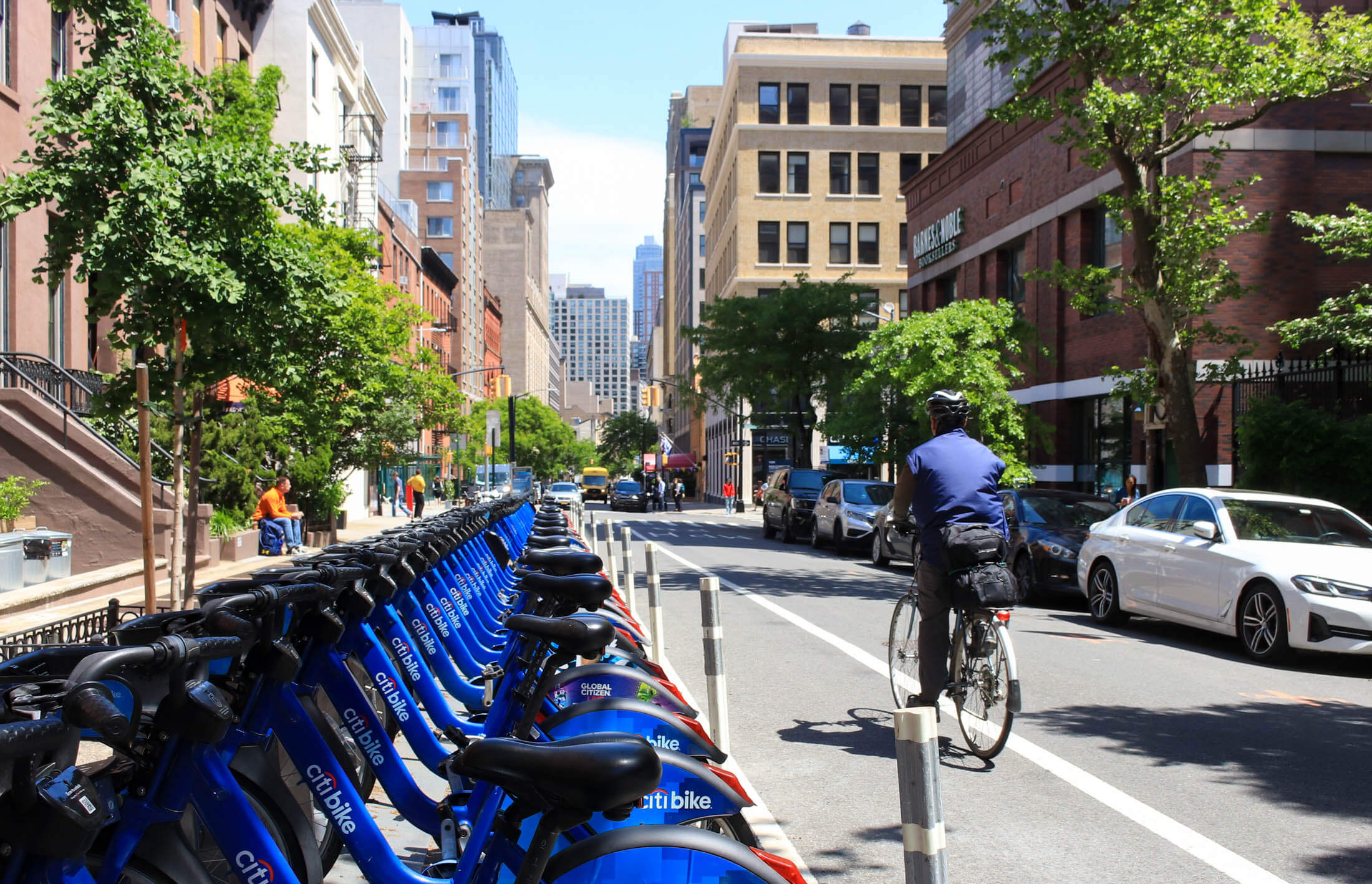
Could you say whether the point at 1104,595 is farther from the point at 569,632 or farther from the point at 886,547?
the point at 569,632

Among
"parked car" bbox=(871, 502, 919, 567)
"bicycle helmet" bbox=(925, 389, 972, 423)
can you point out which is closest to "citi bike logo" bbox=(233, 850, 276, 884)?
"bicycle helmet" bbox=(925, 389, 972, 423)

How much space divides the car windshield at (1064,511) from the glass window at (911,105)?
5071 centimetres

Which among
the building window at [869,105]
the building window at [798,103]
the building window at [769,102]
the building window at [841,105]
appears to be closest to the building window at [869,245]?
the building window at [869,105]

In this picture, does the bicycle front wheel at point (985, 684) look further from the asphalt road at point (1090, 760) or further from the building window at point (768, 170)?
the building window at point (768, 170)

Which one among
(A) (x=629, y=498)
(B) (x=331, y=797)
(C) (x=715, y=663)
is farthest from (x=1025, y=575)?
(A) (x=629, y=498)

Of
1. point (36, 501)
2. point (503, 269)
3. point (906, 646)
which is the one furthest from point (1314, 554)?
point (503, 269)

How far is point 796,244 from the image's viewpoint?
6291cm

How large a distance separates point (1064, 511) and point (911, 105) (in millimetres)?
51626

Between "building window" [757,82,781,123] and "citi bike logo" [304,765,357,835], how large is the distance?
2490 inches

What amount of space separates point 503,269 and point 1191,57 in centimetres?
14335

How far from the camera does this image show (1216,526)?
36.4 ft

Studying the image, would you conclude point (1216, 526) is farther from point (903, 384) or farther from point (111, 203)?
point (903, 384)

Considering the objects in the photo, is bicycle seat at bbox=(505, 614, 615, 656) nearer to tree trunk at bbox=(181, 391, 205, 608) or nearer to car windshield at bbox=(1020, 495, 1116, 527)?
tree trunk at bbox=(181, 391, 205, 608)

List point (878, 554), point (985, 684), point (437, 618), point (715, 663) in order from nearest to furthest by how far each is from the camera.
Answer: point (437, 618) < point (715, 663) < point (985, 684) < point (878, 554)
